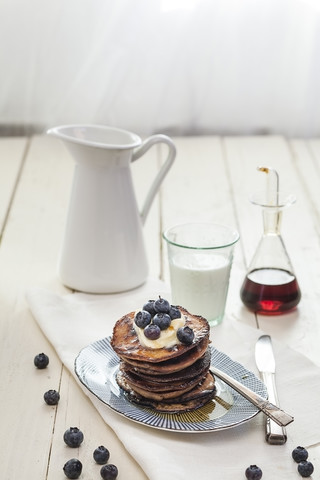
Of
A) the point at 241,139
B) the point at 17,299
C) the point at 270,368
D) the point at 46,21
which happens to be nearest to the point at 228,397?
the point at 270,368

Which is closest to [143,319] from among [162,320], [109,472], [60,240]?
[162,320]

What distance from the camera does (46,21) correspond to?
9.89 ft

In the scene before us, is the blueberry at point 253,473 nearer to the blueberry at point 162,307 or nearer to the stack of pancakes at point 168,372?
the stack of pancakes at point 168,372

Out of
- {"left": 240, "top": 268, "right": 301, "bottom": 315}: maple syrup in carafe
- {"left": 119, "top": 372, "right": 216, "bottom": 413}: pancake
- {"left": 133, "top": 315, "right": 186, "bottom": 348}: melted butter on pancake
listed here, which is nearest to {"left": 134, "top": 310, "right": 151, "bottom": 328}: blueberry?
{"left": 133, "top": 315, "right": 186, "bottom": 348}: melted butter on pancake

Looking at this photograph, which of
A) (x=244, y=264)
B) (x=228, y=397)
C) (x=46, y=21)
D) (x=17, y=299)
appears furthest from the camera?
(x=46, y=21)

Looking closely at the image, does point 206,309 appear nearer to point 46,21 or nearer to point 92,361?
point 92,361

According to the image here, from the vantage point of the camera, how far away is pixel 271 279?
67.1 inches

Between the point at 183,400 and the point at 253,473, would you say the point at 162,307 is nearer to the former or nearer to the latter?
the point at 183,400

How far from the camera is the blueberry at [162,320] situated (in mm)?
1275

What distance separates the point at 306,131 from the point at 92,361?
194 centimetres

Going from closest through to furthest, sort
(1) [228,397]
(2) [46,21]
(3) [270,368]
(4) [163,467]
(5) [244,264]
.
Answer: (4) [163,467], (1) [228,397], (3) [270,368], (5) [244,264], (2) [46,21]

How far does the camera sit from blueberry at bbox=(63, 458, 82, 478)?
3.81 ft

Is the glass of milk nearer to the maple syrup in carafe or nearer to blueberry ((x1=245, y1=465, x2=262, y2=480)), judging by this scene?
the maple syrup in carafe

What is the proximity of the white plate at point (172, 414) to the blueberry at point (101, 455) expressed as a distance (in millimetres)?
75
